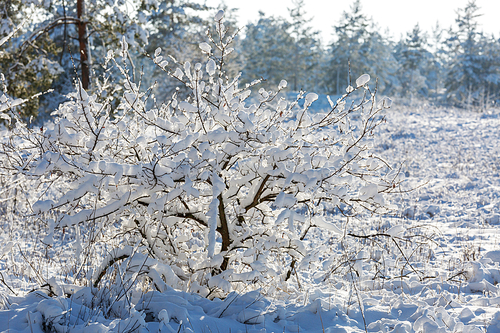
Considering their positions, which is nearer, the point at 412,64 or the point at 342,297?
the point at 342,297

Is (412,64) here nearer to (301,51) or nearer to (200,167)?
(301,51)

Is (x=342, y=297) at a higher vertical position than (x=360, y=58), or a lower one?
lower

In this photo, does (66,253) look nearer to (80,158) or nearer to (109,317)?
(80,158)

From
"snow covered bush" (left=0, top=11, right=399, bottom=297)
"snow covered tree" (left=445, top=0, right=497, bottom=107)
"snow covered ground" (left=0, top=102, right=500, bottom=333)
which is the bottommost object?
"snow covered ground" (left=0, top=102, right=500, bottom=333)

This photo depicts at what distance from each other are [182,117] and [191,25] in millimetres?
25263

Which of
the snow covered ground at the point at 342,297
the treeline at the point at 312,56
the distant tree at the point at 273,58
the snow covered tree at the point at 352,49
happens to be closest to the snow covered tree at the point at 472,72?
the treeline at the point at 312,56

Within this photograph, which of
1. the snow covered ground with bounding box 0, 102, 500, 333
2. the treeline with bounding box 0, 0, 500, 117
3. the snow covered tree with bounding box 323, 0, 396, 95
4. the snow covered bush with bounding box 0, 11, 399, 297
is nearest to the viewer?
the snow covered ground with bounding box 0, 102, 500, 333

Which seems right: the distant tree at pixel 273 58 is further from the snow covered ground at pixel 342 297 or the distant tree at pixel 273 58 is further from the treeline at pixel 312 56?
the snow covered ground at pixel 342 297

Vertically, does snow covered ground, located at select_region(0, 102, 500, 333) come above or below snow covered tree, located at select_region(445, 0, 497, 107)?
below

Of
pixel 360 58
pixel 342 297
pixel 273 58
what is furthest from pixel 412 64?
pixel 342 297

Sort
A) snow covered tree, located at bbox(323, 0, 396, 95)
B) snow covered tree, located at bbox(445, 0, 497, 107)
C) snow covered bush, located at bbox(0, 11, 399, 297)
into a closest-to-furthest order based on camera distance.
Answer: snow covered bush, located at bbox(0, 11, 399, 297) → snow covered tree, located at bbox(445, 0, 497, 107) → snow covered tree, located at bbox(323, 0, 396, 95)

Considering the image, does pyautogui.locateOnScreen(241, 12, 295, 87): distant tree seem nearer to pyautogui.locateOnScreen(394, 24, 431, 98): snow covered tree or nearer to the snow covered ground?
pyautogui.locateOnScreen(394, 24, 431, 98): snow covered tree

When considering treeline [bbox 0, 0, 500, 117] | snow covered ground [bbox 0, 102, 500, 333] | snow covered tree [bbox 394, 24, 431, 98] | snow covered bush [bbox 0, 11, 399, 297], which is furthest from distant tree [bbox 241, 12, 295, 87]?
snow covered bush [bbox 0, 11, 399, 297]

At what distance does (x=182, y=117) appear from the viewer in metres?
3.09
